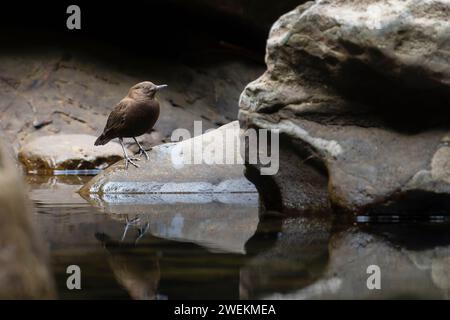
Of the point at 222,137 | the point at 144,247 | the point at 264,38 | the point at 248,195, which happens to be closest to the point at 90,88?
the point at 264,38

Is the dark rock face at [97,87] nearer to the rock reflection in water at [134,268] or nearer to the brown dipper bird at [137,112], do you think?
the brown dipper bird at [137,112]

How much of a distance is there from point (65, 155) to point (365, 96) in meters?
5.34

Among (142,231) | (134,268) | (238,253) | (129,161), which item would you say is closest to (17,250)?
(134,268)

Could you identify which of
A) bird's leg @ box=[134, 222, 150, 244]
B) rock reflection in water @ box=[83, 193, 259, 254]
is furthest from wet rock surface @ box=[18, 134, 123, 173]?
bird's leg @ box=[134, 222, 150, 244]

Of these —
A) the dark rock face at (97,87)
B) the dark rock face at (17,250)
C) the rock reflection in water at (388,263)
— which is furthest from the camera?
the dark rock face at (97,87)

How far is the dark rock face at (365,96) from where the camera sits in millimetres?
4520

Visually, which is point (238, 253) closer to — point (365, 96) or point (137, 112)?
point (365, 96)

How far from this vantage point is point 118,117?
729cm

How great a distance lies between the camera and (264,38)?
11.9 metres

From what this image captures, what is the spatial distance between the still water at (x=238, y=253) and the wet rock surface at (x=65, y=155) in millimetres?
3827

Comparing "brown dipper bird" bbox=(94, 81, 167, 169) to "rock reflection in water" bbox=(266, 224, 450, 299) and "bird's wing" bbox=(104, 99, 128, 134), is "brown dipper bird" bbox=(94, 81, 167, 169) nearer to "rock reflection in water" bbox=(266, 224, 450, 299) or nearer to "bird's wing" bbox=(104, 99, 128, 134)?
"bird's wing" bbox=(104, 99, 128, 134)

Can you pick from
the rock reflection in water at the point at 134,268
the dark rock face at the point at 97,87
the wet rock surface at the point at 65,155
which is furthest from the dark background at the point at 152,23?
the rock reflection in water at the point at 134,268
